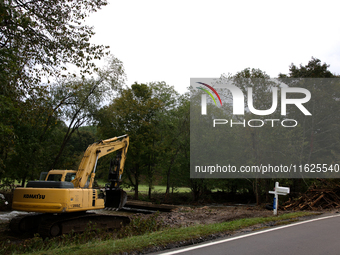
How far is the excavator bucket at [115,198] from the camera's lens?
1311 cm

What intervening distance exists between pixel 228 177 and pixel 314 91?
11883 mm

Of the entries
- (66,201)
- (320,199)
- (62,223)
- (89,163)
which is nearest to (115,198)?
(89,163)

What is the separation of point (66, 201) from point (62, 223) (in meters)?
1.16

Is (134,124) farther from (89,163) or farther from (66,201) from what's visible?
(66,201)

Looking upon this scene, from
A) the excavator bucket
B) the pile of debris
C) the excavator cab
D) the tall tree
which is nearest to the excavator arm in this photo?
the excavator cab

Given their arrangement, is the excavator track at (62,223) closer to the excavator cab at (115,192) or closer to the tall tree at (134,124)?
the excavator cab at (115,192)

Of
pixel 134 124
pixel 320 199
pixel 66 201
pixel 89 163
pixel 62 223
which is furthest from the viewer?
pixel 134 124

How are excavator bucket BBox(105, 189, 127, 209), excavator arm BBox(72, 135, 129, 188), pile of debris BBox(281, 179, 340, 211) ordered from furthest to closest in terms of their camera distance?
1. pile of debris BBox(281, 179, 340, 211)
2. excavator bucket BBox(105, 189, 127, 209)
3. excavator arm BBox(72, 135, 129, 188)

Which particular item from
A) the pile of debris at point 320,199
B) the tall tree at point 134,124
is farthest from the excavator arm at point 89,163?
the tall tree at point 134,124

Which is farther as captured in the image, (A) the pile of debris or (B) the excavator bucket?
(A) the pile of debris

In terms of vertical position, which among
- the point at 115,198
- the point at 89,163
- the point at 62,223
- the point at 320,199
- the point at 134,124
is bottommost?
the point at 62,223

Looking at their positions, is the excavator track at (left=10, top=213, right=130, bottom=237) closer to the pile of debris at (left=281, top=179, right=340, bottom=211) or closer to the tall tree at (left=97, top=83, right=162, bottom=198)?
the pile of debris at (left=281, top=179, right=340, bottom=211)

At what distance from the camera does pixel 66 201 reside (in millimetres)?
9883

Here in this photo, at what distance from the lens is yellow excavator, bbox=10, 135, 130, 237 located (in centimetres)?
994
